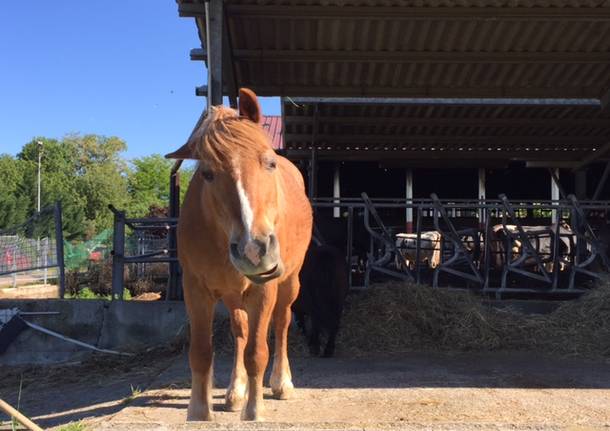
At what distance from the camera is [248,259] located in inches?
98.3

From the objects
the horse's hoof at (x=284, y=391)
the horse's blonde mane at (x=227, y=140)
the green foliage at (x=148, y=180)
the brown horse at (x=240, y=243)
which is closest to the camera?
the brown horse at (x=240, y=243)

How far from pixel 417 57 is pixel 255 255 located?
21.1 ft

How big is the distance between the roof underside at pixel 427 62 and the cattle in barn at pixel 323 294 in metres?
2.98

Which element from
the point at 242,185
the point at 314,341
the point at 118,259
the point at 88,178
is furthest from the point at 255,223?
the point at 88,178

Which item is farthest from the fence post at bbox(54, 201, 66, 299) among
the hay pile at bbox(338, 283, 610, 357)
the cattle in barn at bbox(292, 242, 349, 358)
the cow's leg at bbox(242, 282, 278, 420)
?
the cow's leg at bbox(242, 282, 278, 420)

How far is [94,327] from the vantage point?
739 cm

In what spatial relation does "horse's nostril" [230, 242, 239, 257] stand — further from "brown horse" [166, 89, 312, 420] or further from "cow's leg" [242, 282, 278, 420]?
"cow's leg" [242, 282, 278, 420]

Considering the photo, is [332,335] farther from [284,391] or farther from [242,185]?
[242,185]

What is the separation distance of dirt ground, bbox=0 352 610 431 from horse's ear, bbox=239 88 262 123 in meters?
1.72

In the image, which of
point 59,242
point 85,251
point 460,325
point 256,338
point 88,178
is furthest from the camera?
point 88,178

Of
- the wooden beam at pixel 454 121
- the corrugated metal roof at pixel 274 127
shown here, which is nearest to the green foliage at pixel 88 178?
the corrugated metal roof at pixel 274 127

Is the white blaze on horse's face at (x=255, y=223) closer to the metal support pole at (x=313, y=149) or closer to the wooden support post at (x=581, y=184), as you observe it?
the metal support pole at (x=313, y=149)

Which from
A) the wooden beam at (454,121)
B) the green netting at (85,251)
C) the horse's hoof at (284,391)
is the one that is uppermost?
the wooden beam at (454,121)

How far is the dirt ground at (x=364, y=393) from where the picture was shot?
12.8ft
